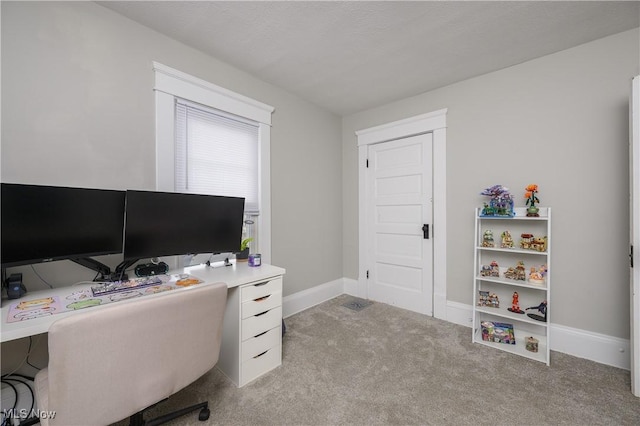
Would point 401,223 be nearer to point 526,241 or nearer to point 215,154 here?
point 526,241

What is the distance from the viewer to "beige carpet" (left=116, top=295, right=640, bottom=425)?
59.6 inches

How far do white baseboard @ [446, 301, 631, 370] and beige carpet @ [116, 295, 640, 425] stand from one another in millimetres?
89

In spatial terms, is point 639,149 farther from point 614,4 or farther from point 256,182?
point 256,182

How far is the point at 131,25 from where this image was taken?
1875 mm

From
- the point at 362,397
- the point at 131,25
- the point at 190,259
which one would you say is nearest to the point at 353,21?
the point at 131,25

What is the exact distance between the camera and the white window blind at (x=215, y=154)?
216cm

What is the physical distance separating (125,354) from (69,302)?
24.4 inches

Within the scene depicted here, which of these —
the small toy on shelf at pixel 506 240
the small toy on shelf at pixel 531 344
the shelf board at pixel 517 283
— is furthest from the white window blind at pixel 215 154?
the small toy on shelf at pixel 531 344

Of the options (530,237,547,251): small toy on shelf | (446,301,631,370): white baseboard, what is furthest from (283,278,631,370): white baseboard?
(530,237,547,251): small toy on shelf

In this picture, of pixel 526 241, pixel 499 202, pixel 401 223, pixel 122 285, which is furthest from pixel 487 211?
pixel 122 285

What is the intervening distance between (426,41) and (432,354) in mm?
2514

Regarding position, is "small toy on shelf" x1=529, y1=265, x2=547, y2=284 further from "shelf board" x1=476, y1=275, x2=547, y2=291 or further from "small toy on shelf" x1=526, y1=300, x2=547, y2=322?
"small toy on shelf" x1=526, y1=300, x2=547, y2=322

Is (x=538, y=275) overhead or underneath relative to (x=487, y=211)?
underneath

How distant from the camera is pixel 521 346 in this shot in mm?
2225
